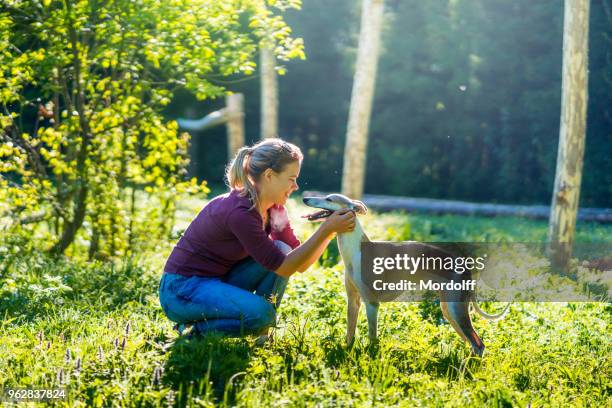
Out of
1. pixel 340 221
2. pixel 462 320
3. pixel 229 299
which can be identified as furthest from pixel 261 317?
pixel 462 320

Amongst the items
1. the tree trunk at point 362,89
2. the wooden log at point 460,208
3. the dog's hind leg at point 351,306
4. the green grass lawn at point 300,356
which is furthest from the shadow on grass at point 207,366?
the wooden log at point 460,208

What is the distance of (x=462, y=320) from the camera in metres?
4.28

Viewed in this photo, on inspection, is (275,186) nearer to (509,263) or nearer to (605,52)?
(509,263)

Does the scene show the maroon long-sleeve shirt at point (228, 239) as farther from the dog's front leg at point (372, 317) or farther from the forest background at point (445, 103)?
the forest background at point (445, 103)

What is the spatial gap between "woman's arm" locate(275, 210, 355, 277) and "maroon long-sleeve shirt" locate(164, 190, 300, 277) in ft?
0.19

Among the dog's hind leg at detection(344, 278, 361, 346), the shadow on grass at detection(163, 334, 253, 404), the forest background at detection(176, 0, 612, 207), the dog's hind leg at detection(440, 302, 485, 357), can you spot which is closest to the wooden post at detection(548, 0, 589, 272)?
the dog's hind leg at detection(440, 302, 485, 357)

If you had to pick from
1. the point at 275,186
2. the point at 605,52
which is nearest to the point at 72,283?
the point at 275,186

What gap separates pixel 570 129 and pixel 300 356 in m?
5.35

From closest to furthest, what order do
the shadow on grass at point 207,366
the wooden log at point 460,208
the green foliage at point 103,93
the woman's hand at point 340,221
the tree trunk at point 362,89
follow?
the shadow on grass at point 207,366 < the woman's hand at point 340,221 < the green foliage at point 103,93 < the tree trunk at point 362,89 < the wooden log at point 460,208

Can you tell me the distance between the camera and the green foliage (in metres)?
6.59

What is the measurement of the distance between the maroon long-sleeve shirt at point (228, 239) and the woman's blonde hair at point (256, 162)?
59 mm

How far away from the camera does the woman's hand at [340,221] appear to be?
4121 mm

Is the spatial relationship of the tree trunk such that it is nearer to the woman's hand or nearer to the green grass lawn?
the green grass lawn

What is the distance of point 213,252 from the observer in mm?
4457
